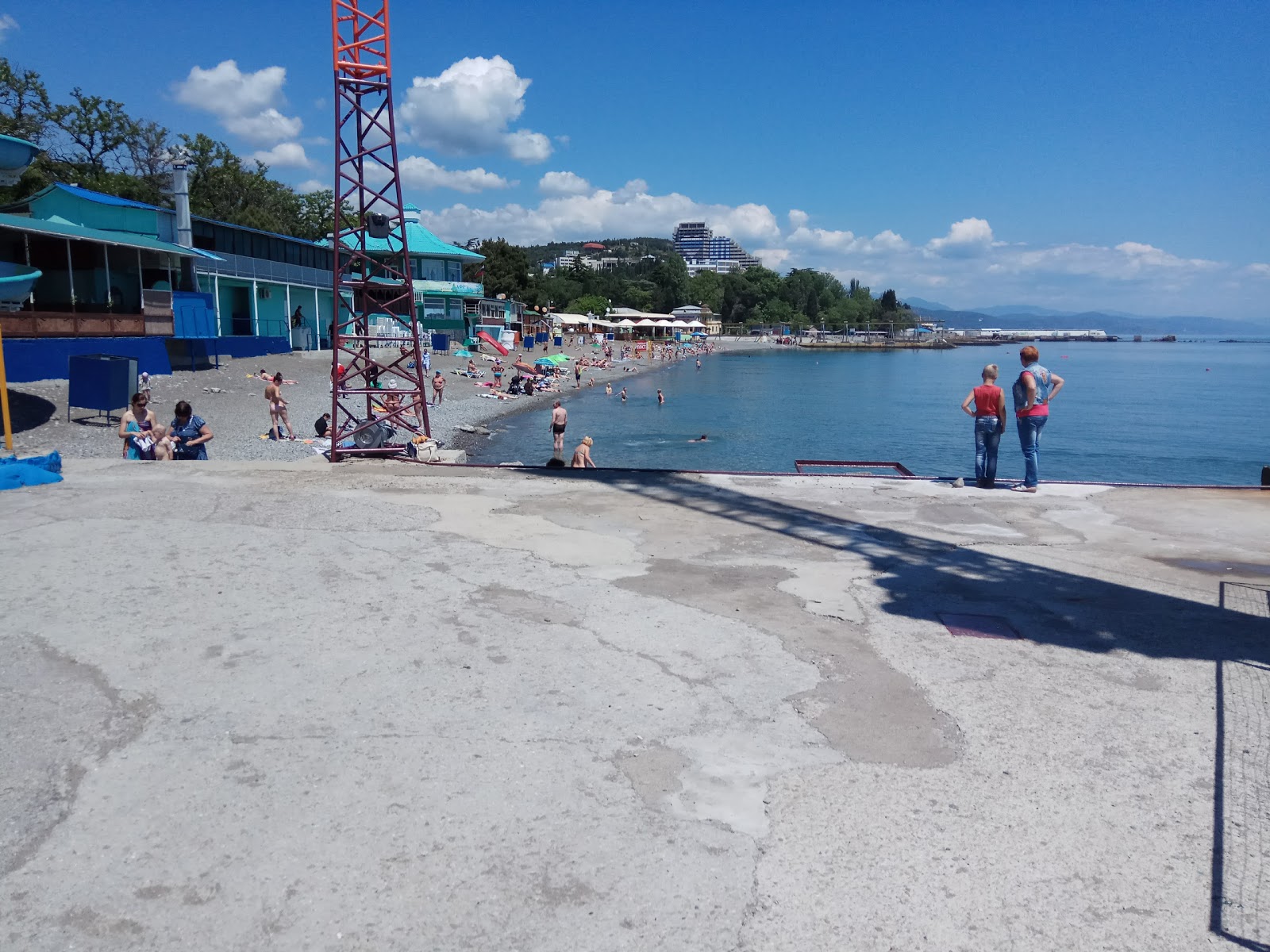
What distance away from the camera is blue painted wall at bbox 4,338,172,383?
907 inches

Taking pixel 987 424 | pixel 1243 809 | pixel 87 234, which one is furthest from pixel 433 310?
pixel 1243 809

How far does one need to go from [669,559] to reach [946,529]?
10.7 feet

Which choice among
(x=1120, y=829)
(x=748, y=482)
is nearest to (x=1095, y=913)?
(x=1120, y=829)

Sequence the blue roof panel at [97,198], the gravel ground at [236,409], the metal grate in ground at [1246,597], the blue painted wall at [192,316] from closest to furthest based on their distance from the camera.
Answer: the metal grate in ground at [1246,597] → the gravel ground at [236,409] → the blue painted wall at [192,316] → the blue roof panel at [97,198]

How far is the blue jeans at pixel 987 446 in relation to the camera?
11.3 m

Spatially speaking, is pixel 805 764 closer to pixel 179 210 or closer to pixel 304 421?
pixel 304 421

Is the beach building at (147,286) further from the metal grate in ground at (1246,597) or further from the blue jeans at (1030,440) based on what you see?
the metal grate in ground at (1246,597)

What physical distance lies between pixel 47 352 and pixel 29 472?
16.3 metres

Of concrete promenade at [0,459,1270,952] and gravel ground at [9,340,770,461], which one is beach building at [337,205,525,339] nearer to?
gravel ground at [9,340,770,461]

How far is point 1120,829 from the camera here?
12.4ft

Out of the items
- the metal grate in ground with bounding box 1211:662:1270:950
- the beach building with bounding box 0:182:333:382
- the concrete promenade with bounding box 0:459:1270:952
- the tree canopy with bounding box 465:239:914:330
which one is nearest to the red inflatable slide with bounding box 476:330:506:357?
the tree canopy with bounding box 465:239:914:330

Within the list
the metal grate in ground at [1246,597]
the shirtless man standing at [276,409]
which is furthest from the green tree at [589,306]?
the metal grate in ground at [1246,597]

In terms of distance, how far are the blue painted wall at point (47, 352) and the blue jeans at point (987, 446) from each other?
72.1ft

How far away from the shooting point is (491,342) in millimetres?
63469
